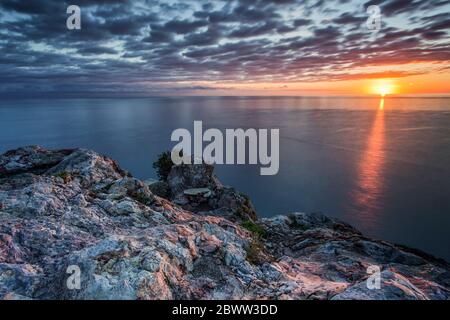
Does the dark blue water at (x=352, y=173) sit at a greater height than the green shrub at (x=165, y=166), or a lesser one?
lesser

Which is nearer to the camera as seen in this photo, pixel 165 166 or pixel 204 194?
pixel 204 194

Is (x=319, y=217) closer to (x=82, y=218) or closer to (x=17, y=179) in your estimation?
(x=82, y=218)

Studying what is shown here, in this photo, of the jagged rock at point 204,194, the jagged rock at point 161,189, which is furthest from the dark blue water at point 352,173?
the jagged rock at point 161,189

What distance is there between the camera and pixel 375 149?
430 ft

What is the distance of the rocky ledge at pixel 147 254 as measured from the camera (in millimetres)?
6844

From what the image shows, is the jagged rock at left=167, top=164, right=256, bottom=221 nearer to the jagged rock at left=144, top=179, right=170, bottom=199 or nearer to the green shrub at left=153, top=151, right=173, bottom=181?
the jagged rock at left=144, top=179, right=170, bottom=199

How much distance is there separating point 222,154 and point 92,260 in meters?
116

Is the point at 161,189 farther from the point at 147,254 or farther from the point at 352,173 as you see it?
the point at 352,173

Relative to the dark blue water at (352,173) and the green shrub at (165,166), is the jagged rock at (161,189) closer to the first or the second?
the green shrub at (165,166)

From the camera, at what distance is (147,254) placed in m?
7.46

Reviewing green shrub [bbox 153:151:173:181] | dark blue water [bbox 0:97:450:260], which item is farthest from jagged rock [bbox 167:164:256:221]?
dark blue water [bbox 0:97:450:260]

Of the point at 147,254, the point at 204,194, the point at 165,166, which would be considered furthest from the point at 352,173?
the point at 147,254

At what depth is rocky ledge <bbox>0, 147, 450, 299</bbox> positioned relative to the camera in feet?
22.5
